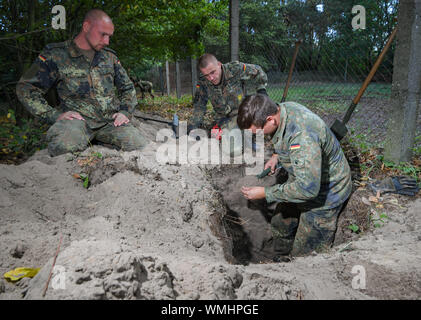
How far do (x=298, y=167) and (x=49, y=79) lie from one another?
10.2 ft

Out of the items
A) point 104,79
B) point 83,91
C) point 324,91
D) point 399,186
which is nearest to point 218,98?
point 104,79

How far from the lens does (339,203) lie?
2398 mm

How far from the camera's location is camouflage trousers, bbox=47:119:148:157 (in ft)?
9.69

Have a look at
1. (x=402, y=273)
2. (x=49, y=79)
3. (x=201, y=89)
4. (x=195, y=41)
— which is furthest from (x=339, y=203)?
(x=195, y=41)

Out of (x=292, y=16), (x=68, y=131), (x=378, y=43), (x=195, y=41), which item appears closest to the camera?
(x=68, y=131)

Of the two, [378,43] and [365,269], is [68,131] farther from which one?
[378,43]

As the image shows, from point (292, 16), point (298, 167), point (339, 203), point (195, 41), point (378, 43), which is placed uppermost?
point (292, 16)

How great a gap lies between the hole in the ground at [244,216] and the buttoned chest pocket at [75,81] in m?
1.97

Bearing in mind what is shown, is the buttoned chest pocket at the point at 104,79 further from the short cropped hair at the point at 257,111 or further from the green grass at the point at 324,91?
the green grass at the point at 324,91

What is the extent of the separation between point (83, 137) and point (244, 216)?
2.18 m

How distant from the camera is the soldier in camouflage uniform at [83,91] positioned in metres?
3.07

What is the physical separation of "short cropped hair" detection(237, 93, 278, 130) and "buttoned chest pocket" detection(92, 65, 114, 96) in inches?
89.7

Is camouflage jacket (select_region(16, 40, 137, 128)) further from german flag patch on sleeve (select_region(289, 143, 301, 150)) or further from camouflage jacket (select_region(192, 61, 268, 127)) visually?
german flag patch on sleeve (select_region(289, 143, 301, 150))
